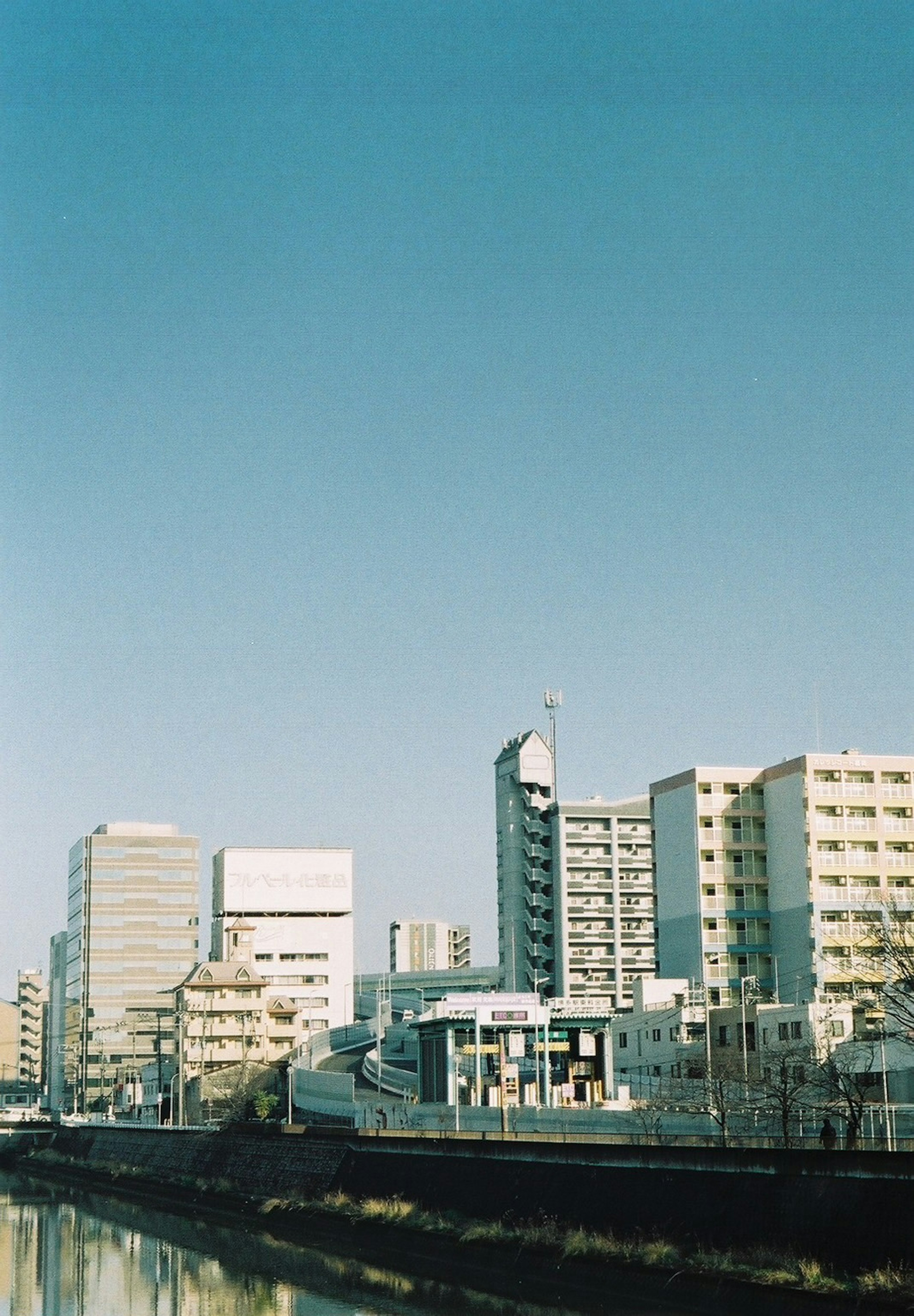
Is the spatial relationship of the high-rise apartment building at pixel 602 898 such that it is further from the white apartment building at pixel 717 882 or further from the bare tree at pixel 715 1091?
the bare tree at pixel 715 1091

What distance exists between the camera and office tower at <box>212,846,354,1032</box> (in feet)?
554

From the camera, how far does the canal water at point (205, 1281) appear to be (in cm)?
4419

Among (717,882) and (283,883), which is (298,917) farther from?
(717,882)

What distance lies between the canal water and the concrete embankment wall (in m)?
2.63

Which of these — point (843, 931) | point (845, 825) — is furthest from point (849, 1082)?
point (845, 825)

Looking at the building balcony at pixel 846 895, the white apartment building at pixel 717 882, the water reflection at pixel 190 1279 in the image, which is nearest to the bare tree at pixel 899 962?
the water reflection at pixel 190 1279

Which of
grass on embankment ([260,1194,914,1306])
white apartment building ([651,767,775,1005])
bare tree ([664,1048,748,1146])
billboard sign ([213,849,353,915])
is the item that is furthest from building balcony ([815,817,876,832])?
billboard sign ([213,849,353,915])

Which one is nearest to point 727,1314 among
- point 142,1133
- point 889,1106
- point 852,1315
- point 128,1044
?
point 852,1315

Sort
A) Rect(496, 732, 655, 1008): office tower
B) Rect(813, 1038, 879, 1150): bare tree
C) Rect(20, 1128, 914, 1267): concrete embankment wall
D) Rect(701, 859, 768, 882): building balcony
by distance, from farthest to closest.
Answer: Rect(496, 732, 655, 1008): office tower < Rect(701, 859, 768, 882): building balcony < Rect(813, 1038, 879, 1150): bare tree < Rect(20, 1128, 914, 1267): concrete embankment wall

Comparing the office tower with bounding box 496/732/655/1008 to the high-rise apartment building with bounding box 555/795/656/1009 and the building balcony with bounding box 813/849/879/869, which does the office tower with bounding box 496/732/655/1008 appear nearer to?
the high-rise apartment building with bounding box 555/795/656/1009

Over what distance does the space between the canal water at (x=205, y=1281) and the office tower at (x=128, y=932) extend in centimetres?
10834

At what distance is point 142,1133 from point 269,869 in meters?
71.0

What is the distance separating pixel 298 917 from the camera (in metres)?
174

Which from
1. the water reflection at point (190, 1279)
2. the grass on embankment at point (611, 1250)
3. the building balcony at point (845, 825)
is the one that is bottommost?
the water reflection at point (190, 1279)
